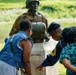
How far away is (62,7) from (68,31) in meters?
32.2

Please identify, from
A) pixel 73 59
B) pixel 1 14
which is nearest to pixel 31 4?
pixel 73 59

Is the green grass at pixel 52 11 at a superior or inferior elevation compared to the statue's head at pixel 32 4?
inferior

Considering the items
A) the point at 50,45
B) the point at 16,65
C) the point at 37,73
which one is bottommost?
the point at 37,73

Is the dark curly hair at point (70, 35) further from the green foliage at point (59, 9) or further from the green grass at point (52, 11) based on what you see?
the green foliage at point (59, 9)

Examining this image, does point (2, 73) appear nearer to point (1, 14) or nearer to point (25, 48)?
point (25, 48)

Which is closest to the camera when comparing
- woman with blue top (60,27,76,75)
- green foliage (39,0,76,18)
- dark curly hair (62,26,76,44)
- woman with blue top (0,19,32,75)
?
woman with blue top (60,27,76,75)

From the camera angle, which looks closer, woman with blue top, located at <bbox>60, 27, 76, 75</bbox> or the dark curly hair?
woman with blue top, located at <bbox>60, 27, 76, 75</bbox>

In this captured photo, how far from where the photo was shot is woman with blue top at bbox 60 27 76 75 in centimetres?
386

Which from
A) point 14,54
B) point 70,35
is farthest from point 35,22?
point 70,35

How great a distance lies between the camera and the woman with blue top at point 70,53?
3.86 metres

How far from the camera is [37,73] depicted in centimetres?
609

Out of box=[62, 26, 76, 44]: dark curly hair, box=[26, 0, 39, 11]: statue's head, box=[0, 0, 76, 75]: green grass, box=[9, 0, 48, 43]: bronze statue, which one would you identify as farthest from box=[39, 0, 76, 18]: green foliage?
box=[62, 26, 76, 44]: dark curly hair

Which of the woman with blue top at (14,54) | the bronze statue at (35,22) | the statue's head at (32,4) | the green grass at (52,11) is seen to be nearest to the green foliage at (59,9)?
the green grass at (52,11)

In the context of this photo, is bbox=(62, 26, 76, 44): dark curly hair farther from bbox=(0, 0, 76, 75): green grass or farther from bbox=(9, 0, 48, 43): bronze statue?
bbox=(0, 0, 76, 75): green grass
